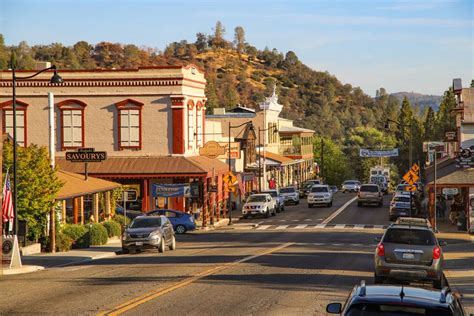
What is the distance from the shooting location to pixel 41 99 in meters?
64.0

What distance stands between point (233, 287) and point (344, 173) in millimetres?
125462

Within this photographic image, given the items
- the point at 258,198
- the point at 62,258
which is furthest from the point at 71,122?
the point at 62,258

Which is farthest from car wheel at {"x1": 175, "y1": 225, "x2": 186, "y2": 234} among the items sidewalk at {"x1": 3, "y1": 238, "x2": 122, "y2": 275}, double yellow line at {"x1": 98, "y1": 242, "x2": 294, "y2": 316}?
double yellow line at {"x1": 98, "y1": 242, "x2": 294, "y2": 316}

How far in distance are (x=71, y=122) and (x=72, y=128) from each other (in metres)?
0.44

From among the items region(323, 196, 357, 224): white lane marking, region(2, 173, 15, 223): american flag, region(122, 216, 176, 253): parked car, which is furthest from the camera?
region(323, 196, 357, 224): white lane marking

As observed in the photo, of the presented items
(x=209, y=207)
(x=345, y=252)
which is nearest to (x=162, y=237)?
(x=345, y=252)

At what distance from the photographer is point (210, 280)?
25172 mm

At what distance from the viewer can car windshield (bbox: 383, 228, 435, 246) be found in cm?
2384

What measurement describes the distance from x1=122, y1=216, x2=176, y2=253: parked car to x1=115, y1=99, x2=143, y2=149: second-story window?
26858 mm

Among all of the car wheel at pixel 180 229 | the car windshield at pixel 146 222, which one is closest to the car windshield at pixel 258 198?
the car wheel at pixel 180 229

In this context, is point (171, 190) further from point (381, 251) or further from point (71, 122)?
point (381, 251)

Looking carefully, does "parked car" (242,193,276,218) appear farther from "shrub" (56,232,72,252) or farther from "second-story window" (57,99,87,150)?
"shrub" (56,232,72,252)

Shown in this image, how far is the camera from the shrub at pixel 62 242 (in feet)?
126

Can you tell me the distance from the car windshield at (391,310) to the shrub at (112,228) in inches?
1429
